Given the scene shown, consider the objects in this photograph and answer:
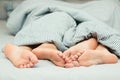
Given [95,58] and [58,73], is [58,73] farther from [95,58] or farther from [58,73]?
[95,58]

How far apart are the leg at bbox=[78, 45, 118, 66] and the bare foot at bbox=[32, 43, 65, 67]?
67mm

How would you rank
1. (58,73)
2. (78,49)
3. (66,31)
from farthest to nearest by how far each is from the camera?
(66,31) → (78,49) → (58,73)

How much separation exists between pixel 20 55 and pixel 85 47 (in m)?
0.25

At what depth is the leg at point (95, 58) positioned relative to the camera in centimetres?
96

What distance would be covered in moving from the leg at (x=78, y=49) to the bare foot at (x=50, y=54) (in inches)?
1.1

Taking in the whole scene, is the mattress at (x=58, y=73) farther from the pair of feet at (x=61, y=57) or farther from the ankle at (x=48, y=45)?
the ankle at (x=48, y=45)

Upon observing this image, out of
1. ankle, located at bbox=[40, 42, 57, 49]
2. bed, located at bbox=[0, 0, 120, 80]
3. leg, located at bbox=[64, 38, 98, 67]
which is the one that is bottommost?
bed, located at bbox=[0, 0, 120, 80]

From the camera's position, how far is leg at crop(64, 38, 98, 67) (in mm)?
962

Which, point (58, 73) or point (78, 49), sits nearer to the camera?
point (58, 73)

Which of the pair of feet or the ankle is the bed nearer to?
the pair of feet

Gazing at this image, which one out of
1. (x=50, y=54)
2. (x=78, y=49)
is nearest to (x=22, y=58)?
(x=50, y=54)

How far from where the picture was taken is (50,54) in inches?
38.6

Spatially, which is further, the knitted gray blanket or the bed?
the knitted gray blanket

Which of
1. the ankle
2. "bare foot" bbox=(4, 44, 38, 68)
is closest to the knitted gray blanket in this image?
the ankle
